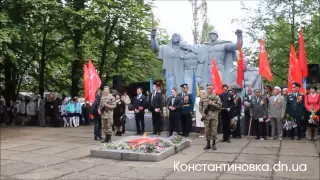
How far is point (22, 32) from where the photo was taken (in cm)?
1675

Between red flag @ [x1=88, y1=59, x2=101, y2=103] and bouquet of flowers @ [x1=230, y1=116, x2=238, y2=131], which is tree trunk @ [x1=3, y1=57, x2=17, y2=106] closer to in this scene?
red flag @ [x1=88, y1=59, x2=101, y2=103]

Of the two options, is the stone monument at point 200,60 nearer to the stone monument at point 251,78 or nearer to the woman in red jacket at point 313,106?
the stone monument at point 251,78

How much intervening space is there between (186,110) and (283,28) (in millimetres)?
10235

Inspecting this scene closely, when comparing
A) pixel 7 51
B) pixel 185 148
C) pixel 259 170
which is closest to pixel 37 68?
pixel 7 51

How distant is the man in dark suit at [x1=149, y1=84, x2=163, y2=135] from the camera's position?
12.9 metres

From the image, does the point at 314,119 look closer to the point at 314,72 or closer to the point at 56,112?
the point at 314,72

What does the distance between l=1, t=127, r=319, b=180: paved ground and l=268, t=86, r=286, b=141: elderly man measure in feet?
2.39

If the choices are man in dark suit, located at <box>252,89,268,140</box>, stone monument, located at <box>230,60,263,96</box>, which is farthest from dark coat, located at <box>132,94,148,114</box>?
stone monument, located at <box>230,60,263,96</box>

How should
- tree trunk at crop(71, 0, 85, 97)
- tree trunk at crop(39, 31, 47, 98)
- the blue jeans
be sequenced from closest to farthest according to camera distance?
1. the blue jeans
2. tree trunk at crop(71, 0, 85, 97)
3. tree trunk at crop(39, 31, 47, 98)

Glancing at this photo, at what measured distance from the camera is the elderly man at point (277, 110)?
37.8 feet

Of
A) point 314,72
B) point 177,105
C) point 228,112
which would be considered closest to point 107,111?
point 177,105

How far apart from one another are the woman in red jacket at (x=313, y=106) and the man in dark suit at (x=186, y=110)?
381cm

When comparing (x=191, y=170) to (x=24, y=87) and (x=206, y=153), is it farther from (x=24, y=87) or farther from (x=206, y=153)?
(x=24, y=87)

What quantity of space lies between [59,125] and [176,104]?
27.4 feet
